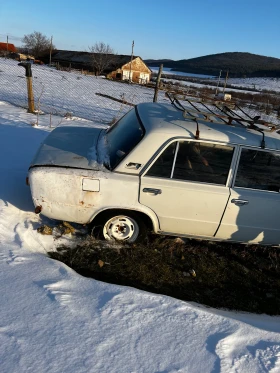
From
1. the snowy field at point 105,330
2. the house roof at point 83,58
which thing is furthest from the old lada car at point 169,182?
the house roof at point 83,58

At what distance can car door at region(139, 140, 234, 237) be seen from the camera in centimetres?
387

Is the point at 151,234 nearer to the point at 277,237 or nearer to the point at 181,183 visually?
the point at 181,183

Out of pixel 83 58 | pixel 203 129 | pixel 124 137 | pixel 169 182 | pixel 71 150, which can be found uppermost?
pixel 83 58

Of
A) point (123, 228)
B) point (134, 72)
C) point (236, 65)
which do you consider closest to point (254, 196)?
point (123, 228)

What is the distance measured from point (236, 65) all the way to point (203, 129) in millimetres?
128985

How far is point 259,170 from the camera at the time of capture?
408cm

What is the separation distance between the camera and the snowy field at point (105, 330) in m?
2.29

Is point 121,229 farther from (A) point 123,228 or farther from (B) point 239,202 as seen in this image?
(B) point 239,202

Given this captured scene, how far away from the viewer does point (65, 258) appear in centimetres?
380

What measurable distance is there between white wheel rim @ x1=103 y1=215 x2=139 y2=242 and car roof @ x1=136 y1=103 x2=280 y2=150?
1.12m

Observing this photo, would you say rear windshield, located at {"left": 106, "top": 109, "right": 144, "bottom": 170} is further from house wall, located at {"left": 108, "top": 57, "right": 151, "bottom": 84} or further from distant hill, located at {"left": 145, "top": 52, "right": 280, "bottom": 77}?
distant hill, located at {"left": 145, "top": 52, "right": 280, "bottom": 77}

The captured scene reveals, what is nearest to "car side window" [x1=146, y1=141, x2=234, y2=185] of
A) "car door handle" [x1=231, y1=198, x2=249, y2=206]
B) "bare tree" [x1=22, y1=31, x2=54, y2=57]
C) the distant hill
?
"car door handle" [x1=231, y1=198, x2=249, y2=206]

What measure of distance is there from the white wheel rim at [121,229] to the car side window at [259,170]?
1349mm

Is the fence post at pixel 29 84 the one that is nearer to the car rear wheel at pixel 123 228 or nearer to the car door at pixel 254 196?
the car rear wheel at pixel 123 228
